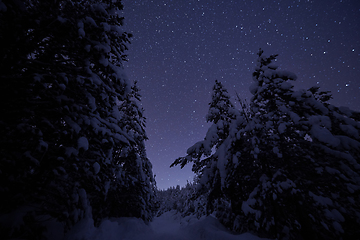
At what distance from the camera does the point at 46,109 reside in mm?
3449

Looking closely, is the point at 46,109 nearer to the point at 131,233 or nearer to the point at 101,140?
the point at 101,140

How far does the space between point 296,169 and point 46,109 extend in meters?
8.36

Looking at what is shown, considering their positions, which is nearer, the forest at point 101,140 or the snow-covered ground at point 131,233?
the forest at point 101,140

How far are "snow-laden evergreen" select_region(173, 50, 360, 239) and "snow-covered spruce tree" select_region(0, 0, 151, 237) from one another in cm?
384

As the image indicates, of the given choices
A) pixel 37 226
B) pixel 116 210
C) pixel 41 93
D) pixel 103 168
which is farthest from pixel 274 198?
pixel 116 210

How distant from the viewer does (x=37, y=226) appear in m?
2.87

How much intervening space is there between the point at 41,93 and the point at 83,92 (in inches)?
33.9

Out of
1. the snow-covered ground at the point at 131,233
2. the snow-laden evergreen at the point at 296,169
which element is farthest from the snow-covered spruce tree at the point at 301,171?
the snow-covered ground at the point at 131,233

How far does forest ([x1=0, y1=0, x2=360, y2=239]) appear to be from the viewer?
3188mm

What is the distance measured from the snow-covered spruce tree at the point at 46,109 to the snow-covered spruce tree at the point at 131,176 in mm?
5080

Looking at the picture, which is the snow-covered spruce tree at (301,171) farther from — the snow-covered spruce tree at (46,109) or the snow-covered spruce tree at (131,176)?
the snow-covered spruce tree at (131,176)

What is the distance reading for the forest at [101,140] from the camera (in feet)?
10.5

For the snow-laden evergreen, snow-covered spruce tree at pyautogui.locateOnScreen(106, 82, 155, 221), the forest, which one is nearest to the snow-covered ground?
the forest

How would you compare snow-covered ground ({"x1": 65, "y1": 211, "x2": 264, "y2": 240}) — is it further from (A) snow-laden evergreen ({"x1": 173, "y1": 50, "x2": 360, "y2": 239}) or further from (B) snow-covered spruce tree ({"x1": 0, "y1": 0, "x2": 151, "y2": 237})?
(A) snow-laden evergreen ({"x1": 173, "y1": 50, "x2": 360, "y2": 239})
